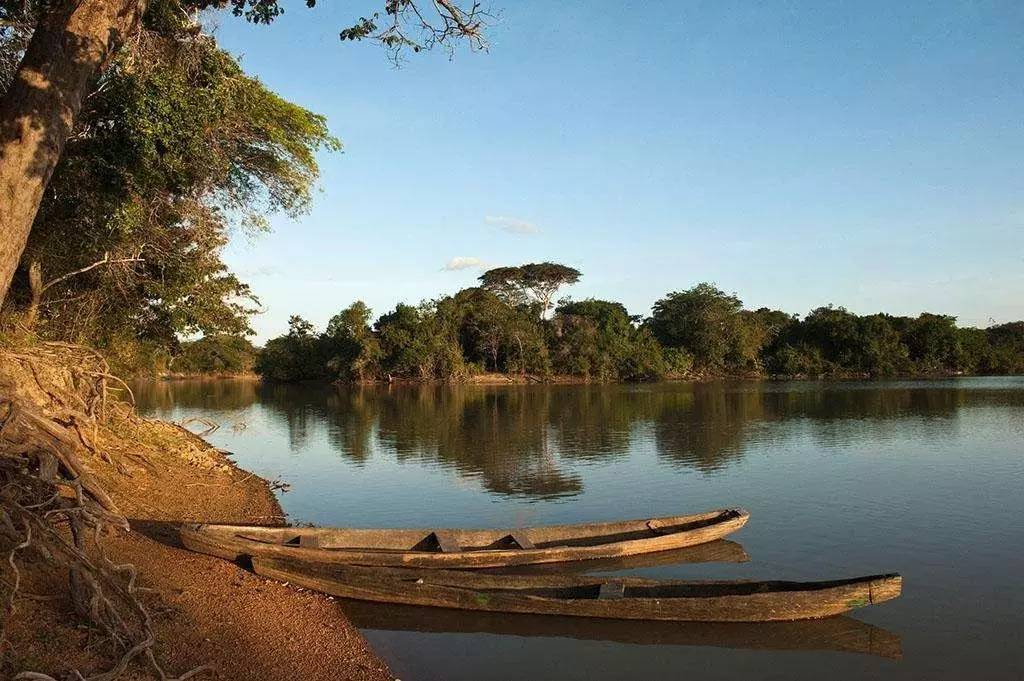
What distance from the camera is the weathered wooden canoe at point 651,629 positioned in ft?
25.5

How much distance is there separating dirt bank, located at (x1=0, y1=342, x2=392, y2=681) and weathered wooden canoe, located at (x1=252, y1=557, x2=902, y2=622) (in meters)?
0.34

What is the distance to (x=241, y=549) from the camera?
28.6ft

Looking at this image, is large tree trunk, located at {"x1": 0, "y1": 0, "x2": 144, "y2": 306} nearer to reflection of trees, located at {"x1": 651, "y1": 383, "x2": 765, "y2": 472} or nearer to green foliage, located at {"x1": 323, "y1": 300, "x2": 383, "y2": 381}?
reflection of trees, located at {"x1": 651, "y1": 383, "x2": 765, "y2": 472}

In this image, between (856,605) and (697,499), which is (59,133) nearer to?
(856,605)

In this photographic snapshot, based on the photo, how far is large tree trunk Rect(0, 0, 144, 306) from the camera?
5.56 metres

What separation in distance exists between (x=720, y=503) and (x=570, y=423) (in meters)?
16.4

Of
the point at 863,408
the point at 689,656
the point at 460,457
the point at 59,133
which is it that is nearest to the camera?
the point at 59,133

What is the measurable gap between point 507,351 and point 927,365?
149 feet

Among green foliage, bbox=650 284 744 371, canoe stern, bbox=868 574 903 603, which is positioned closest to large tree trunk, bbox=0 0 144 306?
canoe stern, bbox=868 574 903 603

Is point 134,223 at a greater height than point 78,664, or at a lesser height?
greater

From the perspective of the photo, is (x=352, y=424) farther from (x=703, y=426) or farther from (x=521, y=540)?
(x=521, y=540)

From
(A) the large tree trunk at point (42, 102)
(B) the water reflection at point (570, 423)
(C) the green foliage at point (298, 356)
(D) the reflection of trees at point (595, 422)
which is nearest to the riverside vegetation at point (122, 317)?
(A) the large tree trunk at point (42, 102)

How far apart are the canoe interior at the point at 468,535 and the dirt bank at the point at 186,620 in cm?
101

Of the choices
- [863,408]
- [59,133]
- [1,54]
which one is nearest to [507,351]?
[863,408]
